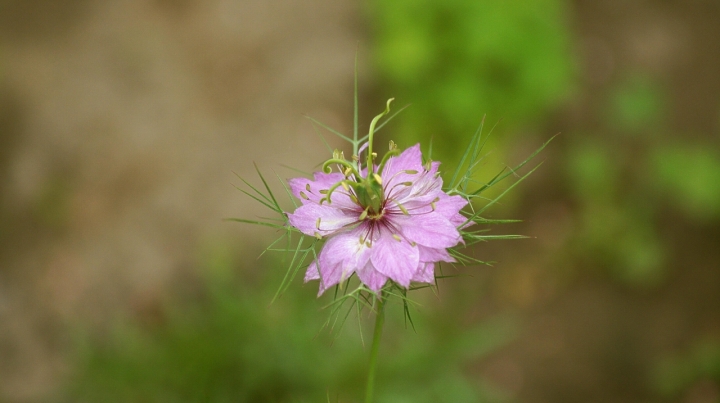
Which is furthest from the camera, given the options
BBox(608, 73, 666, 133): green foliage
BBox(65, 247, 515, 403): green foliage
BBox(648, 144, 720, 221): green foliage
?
BBox(608, 73, 666, 133): green foliage

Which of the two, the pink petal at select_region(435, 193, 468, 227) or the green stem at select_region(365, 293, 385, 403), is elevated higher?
the pink petal at select_region(435, 193, 468, 227)

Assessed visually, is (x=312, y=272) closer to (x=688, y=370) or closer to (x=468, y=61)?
(x=468, y=61)

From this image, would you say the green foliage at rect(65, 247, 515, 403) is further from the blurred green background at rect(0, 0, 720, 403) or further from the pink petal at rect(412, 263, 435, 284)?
the pink petal at rect(412, 263, 435, 284)

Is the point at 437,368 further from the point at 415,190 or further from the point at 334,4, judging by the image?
the point at 334,4

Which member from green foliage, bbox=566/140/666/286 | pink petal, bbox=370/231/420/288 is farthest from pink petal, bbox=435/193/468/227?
green foliage, bbox=566/140/666/286

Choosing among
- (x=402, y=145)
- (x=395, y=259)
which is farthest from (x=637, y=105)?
(x=395, y=259)

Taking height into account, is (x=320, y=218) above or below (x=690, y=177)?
above

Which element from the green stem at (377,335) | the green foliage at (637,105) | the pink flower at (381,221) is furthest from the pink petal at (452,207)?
the green foliage at (637,105)

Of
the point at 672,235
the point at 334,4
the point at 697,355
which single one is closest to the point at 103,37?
the point at 334,4
